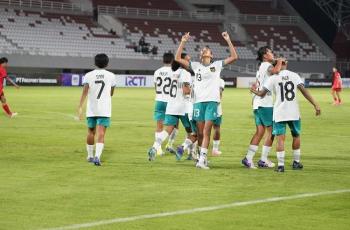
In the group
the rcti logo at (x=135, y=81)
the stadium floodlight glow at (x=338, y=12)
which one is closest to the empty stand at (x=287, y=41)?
the stadium floodlight glow at (x=338, y=12)

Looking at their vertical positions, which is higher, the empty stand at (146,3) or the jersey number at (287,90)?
the empty stand at (146,3)

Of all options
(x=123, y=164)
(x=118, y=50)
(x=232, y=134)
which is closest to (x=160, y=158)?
(x=123, y=164)

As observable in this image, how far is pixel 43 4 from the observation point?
A: 7406cm

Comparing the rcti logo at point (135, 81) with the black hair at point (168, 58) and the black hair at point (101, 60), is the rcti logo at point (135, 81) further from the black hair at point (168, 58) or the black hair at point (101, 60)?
the black hair at point (101, 60)

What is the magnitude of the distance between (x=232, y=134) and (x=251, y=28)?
6424cm

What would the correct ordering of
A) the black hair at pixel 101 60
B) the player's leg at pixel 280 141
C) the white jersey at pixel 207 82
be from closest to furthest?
the player's leg at pixel 280 141, the white jersey at pixel 207 82, the black hair at pixel 101 60

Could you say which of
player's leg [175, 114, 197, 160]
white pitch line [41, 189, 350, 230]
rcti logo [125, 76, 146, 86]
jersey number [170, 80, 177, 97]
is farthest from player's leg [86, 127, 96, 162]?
rcti logo [125, 76, 146, 86]

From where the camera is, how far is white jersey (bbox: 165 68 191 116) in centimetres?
1694

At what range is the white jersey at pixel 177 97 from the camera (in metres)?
16.9

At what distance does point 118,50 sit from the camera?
73.8 meters

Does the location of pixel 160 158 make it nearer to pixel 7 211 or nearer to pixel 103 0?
pixel 7 211

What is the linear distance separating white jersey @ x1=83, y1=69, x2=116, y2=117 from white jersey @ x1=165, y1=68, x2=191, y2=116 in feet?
5.98

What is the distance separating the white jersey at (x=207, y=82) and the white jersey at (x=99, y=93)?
69.4 inches

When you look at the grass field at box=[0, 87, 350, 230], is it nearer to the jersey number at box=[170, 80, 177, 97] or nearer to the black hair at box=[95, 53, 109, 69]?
the jersey number at box=[170, 80, 177, 97]
